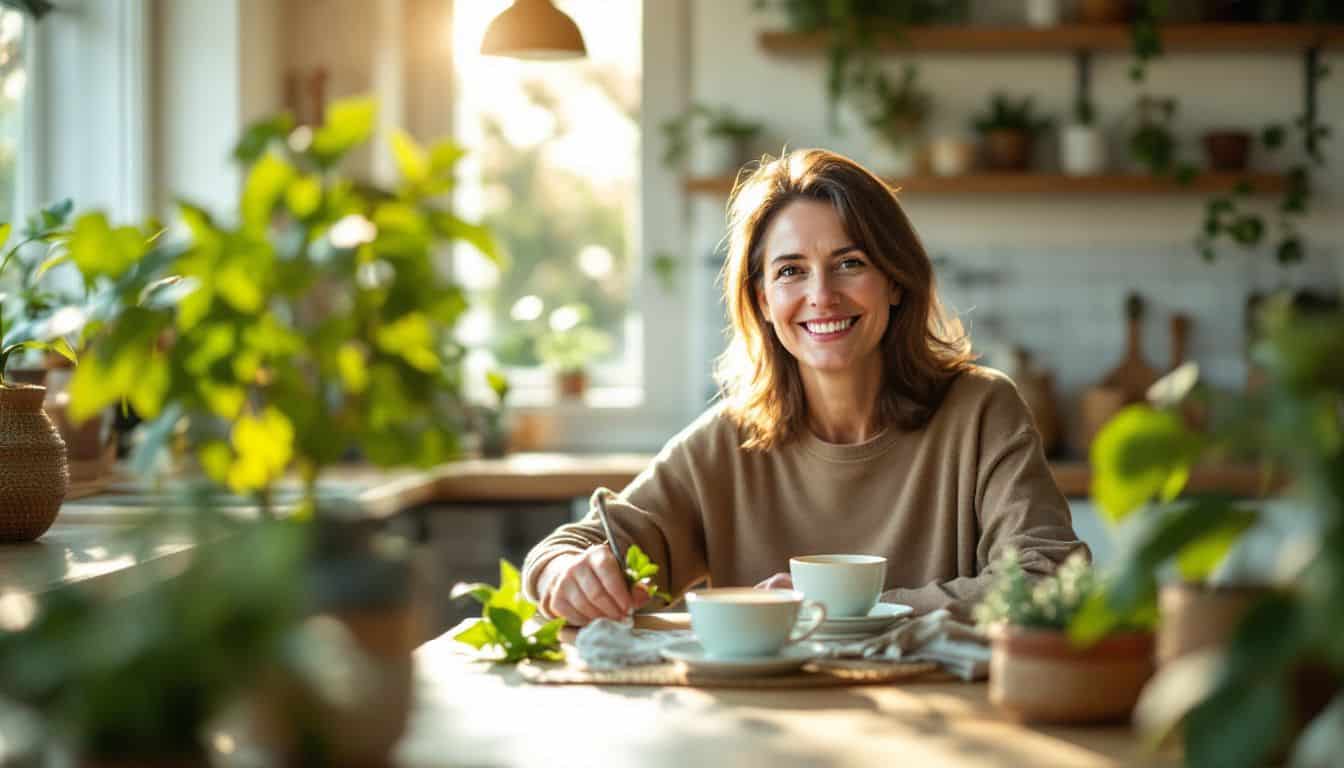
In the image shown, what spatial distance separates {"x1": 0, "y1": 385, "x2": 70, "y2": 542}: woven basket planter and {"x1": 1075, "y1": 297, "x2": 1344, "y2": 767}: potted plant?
1.64 meters

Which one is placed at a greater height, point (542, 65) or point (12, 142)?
point (542, 65)

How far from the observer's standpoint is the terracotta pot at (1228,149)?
441 centimetres

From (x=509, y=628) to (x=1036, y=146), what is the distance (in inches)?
131

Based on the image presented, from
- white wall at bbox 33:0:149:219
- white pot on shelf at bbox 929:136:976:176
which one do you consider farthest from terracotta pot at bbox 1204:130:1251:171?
white wall at bbox 33:0:149:219

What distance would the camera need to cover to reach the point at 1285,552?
92 cm

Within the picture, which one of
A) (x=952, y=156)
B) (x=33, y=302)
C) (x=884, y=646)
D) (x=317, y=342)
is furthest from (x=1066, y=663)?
(x=952, y=156)

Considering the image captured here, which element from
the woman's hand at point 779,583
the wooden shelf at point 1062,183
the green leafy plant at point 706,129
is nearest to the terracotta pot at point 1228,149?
the wooden shelf at point 1062,183

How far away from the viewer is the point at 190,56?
4102 millimetres

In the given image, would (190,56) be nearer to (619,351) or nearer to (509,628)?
(619,351)

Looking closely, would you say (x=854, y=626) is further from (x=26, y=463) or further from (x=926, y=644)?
(x=26, y=463)

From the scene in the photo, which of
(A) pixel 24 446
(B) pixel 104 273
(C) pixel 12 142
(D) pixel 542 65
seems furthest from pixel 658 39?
(B) pixel 104 273

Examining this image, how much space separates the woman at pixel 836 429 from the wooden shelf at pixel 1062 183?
1.97 meters

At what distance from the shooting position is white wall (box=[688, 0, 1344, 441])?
4.54 metres

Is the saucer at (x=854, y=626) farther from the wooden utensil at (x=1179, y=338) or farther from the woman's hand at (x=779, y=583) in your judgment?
the wooden utensil at (x=1179, y=338)
